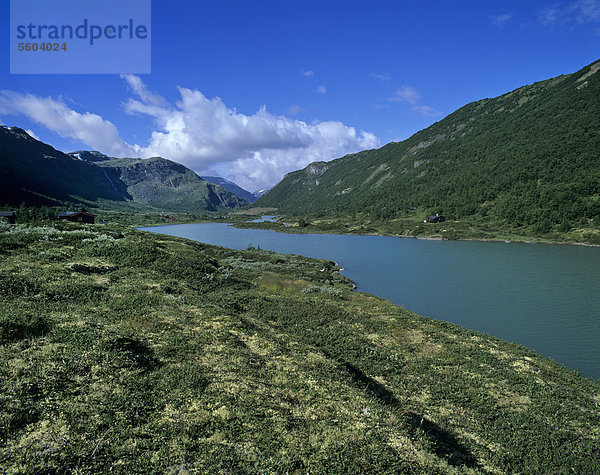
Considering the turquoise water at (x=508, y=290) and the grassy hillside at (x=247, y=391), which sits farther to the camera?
the turquoise water at (x=508, y=290)

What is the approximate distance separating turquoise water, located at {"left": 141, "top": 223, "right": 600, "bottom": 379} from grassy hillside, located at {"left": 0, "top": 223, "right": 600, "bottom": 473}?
14.4 metres

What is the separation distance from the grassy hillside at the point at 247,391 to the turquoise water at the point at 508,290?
1443 centimetres

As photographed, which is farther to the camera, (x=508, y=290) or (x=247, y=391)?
(x=508, y=290)

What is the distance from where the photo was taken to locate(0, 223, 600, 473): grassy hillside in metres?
9.27

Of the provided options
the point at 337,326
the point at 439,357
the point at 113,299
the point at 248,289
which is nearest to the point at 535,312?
the point at 439,357

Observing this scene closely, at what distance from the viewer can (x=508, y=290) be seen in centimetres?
5666

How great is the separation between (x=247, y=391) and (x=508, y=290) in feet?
198

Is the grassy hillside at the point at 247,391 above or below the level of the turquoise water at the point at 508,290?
above

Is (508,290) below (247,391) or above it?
below

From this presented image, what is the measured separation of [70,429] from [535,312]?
54.2 meters

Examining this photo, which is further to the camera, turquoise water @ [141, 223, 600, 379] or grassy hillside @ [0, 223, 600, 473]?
turquoise water @ [141, 223, 600, 379]

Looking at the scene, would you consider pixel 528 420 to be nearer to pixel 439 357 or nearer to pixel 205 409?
pixel 439 357

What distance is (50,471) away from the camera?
305 inches

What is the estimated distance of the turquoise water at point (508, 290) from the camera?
35.2m
